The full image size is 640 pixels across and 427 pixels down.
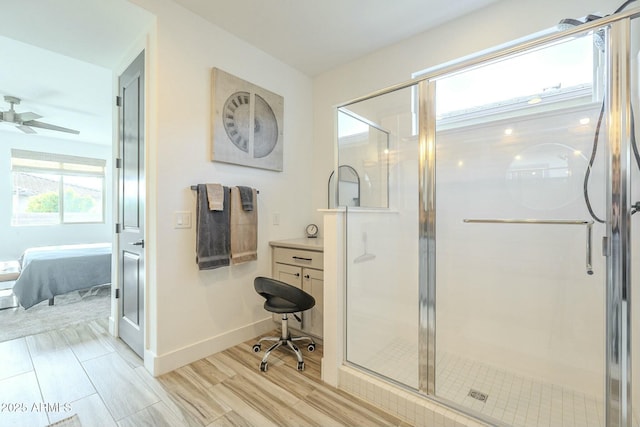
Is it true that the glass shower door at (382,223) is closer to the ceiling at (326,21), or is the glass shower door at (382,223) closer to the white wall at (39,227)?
the ceiling at (326,21)

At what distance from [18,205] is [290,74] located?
19.3 ft

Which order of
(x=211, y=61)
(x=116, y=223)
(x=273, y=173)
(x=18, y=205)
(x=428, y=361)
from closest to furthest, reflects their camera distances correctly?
(x=428, y=361), (x=211, y=61), (x=116, y=223), (x=273, y=173), (x=18, y=205)

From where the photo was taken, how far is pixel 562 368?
1.84 m

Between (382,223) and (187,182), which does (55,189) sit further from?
(382,223)

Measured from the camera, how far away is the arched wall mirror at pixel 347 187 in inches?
85.7

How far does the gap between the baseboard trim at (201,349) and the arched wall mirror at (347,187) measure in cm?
147

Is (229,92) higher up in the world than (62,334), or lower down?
higher up

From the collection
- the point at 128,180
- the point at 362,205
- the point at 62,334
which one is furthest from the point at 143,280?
the point at 362,205

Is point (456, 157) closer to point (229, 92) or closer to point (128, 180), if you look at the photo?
point (229, 92)

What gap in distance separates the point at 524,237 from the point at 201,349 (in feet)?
8.65

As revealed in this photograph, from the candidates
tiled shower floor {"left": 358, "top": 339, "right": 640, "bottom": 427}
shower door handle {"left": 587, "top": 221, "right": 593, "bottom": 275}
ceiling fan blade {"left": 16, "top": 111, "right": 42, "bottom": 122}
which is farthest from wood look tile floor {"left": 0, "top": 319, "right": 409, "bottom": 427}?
ceiling fan blade {"left": 16, "top": 111, "right": 42, "bottom": 122}

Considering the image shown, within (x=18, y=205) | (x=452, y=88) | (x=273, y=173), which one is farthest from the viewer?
(x=18, y=205)

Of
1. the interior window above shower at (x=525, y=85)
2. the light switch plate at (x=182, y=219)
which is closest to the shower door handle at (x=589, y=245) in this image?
the interior window above shower at (x=525, y=85)

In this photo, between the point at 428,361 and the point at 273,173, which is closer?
the point at 428,361
